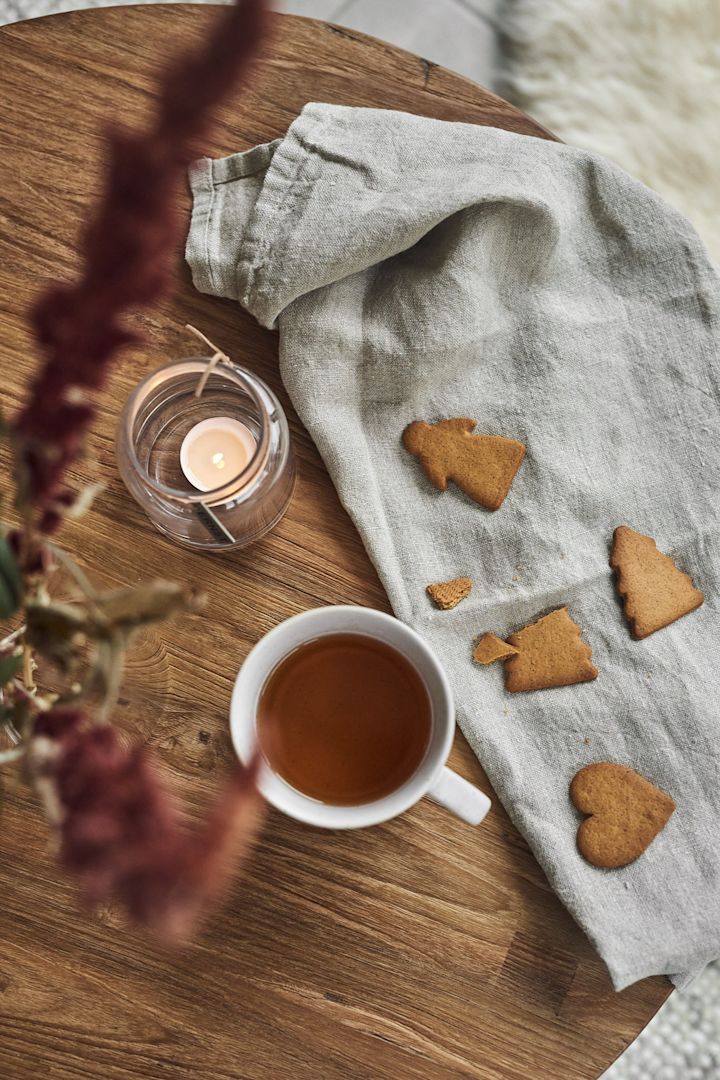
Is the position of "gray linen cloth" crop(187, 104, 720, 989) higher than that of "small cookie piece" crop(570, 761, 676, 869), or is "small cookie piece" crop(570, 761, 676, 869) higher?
"gray linen cloth" crop(187, 104, 720, 989)

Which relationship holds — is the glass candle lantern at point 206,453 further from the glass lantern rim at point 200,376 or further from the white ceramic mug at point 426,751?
the white ceramic mug at point 426,751

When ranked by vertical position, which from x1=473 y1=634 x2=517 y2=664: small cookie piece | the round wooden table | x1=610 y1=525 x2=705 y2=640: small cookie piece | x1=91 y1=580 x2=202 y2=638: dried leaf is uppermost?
x1=91 y1=580 x2=202 y2=638: dried leaf

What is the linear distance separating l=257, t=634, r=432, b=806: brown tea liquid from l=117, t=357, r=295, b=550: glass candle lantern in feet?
0.43

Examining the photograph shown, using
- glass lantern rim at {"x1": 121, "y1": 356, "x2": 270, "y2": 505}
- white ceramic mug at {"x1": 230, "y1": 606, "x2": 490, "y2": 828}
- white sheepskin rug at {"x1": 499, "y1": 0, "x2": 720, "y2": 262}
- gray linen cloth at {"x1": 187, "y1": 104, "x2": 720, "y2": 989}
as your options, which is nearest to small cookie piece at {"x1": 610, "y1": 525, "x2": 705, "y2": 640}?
gray linen cloth at {"x1": 187, "y1": 104, "x2": 720, "y2": 989}

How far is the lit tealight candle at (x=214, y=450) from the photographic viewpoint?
2.76 ft

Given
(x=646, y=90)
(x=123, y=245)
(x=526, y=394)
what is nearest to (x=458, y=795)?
(x=526, y=394)

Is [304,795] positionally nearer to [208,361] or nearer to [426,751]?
[426,751]

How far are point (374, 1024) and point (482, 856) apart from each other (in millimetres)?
171

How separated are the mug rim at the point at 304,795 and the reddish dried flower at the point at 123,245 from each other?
356 millimetres

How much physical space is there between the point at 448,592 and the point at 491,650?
0.07 meters

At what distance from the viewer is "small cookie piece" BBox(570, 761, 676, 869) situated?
2.69 feet

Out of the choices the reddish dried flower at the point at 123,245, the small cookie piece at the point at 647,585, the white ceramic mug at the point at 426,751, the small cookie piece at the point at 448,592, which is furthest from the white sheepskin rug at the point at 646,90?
the reddish dried flower at the point at 123,245

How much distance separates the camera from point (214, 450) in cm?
85

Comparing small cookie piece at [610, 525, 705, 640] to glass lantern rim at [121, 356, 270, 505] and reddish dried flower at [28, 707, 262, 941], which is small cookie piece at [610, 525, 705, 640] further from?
reddish dried flower at [28, 707, 262, 941]
